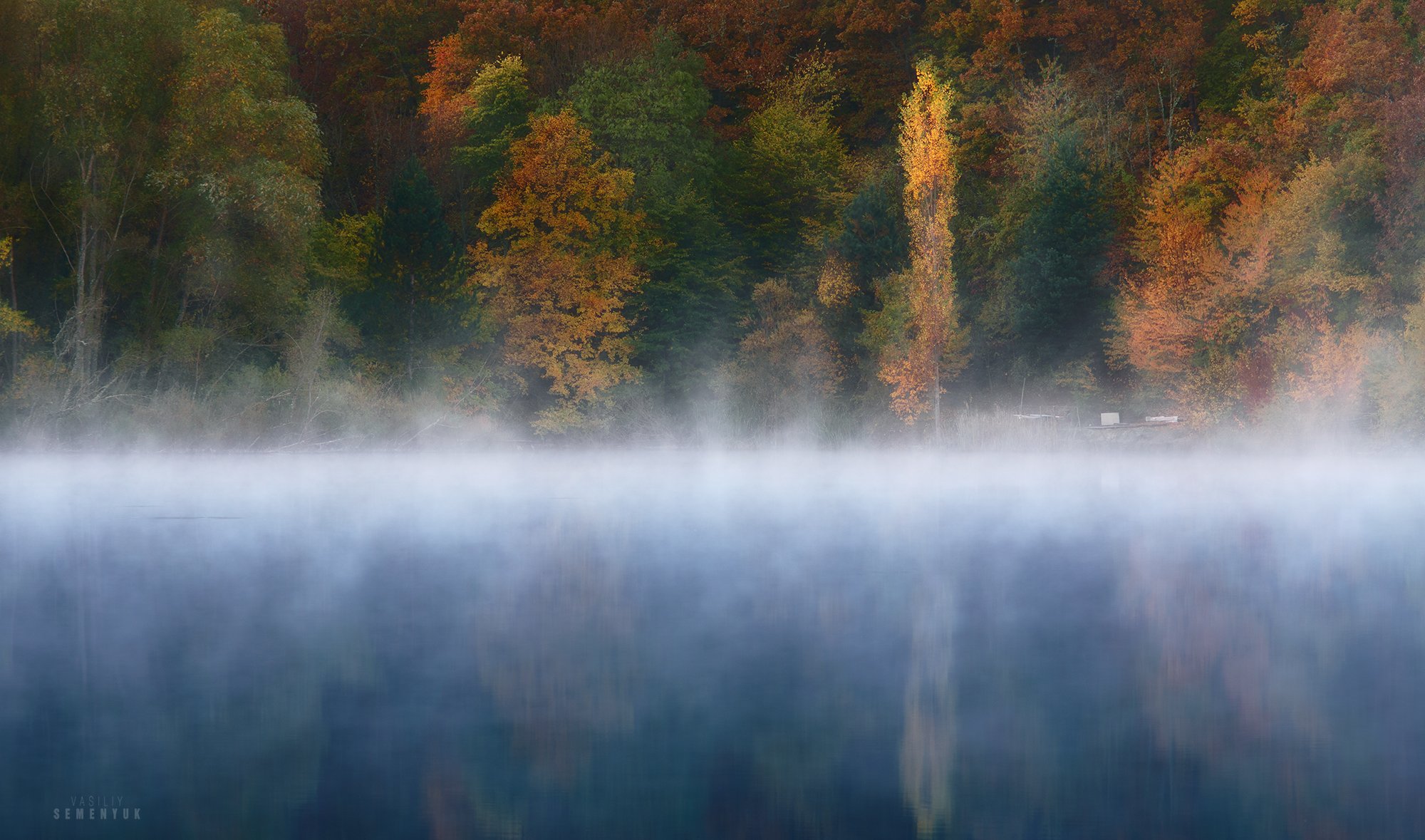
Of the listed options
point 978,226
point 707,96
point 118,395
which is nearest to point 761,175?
point 707,96

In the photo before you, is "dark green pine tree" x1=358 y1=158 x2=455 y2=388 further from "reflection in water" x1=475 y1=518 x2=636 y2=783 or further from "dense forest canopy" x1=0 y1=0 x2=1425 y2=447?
"reflection in water" x1=475 y1=518 x2=636 y2=783

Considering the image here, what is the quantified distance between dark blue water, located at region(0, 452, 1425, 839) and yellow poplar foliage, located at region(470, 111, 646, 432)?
89.5 ft

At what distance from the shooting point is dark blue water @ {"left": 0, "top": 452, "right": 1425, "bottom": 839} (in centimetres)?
458

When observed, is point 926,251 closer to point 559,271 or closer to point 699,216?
point 699,216

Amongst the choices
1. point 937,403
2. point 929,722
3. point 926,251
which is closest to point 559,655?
point 929,722

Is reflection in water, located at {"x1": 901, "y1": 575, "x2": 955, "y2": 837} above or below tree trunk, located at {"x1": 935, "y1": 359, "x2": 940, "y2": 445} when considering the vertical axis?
below

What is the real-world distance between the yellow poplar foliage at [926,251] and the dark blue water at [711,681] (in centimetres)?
2531

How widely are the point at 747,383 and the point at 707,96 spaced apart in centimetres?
1056

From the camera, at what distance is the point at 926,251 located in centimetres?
3984

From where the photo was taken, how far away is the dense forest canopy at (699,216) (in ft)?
111

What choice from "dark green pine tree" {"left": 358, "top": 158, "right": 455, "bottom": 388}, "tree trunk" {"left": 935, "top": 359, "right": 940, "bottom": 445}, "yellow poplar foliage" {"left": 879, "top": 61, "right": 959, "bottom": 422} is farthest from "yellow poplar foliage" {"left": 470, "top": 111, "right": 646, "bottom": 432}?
"tree trunk" {"left": 935, "top": 359, "right": 940, "bottom": 445}

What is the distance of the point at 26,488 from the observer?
20594mm

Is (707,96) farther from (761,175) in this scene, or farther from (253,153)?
(253,153)

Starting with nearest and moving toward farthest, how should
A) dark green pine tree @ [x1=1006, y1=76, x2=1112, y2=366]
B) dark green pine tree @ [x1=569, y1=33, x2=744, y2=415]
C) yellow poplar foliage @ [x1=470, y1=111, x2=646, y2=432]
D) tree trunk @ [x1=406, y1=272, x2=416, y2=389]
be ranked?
tree trunk @ [x1=406, y1=272, x2=416, y2=389], yellow poplar foliage @ [x1=470, y1=111, x2=646, y2=432], dark green pine tree @ [x1=1006, y1=76, x2=1112, y2=366], dark green pine tree @ [x1=569, y1=33, x2=744, y2=415]
